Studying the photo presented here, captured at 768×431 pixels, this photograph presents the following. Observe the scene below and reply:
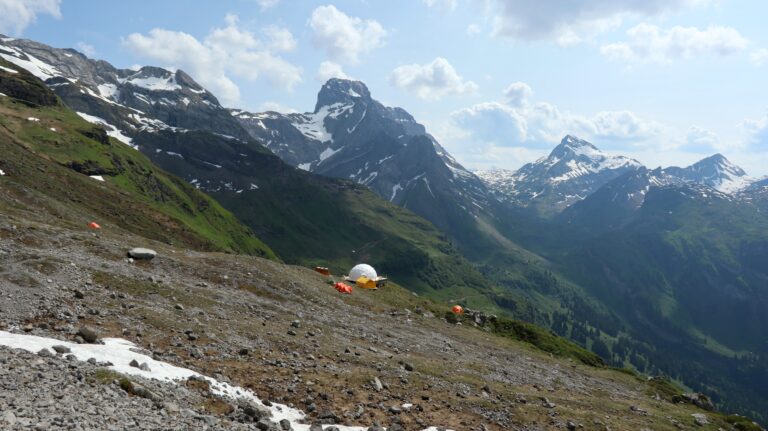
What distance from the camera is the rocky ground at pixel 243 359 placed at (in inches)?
794

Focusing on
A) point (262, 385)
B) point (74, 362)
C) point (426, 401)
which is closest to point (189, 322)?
point (262, 385)

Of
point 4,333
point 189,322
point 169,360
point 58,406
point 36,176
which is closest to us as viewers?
point 58,406

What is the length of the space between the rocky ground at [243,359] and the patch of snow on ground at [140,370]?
85 centimetres

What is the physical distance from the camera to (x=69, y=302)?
109 feet

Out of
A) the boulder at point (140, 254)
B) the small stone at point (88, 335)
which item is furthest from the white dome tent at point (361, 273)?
the small stone at point (88, 335)

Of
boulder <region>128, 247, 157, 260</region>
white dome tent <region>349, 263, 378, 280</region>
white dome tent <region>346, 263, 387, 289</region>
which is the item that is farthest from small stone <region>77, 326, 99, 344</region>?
white dome tent <region>349, 263, 378, 280</region>

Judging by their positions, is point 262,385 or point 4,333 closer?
point 4,333

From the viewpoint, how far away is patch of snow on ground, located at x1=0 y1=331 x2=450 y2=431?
77.5ft

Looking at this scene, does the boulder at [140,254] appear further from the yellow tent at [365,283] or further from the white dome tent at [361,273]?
the white dome tent at [361,273]

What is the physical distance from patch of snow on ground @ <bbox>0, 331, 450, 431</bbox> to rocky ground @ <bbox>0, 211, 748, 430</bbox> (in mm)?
846

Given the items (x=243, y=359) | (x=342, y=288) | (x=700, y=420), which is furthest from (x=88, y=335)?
(x=700, y=420)

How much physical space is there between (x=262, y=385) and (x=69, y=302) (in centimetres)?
1592

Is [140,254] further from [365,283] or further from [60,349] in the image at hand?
[365,283]

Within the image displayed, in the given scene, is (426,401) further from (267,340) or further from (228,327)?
(228,327)
